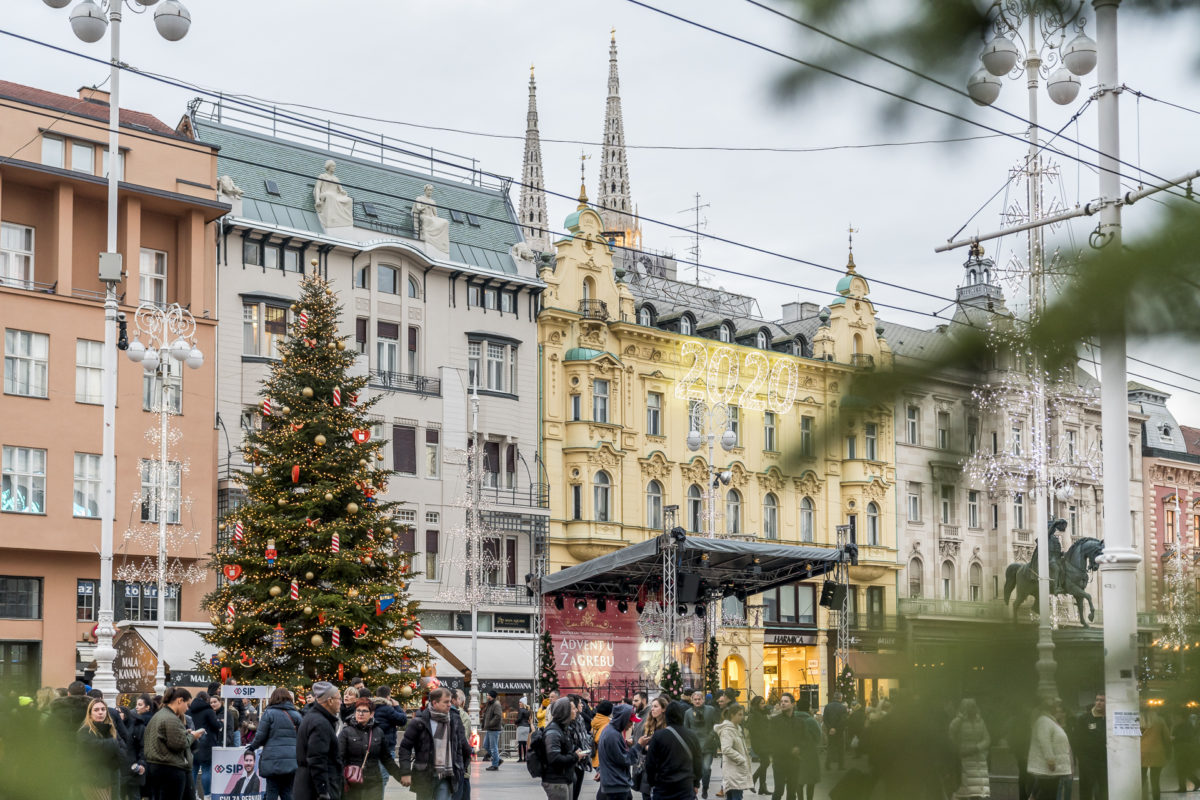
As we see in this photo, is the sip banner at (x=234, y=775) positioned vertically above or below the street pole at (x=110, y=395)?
below

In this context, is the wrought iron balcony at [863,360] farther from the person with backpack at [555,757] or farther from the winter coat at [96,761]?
the person with backpack at [555,757]

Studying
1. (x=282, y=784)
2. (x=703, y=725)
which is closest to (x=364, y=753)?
(x=282, y=784)

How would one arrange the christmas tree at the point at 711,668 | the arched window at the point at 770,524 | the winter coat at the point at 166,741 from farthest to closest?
1. the arched window at the point at 770,524
2. the christmas tree at the point at 711,668
3. the winter coat at the point at 166,741

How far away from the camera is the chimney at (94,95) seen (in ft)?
117

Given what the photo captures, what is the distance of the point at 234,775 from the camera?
16672mm

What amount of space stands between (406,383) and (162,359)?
33.6ft

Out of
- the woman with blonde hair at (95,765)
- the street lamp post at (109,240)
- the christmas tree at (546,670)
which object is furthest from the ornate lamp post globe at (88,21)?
the christmas tree at (546,670)

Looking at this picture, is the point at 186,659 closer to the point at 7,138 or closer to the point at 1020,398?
the point at 7,138

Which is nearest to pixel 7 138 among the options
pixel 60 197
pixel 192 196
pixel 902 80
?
pixel 60 197

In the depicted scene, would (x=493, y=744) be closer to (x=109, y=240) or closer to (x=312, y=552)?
(x=312, y=552)

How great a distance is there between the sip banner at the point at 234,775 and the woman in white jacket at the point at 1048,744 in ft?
52.5

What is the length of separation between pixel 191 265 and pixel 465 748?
22868 millimetres

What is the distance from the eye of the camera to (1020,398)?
1193 mm

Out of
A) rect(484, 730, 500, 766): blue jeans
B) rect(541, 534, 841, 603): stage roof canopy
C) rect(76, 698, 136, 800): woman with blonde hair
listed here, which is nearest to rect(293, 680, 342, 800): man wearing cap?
rect(76, 698, 136, 800): woman with blonde hair
